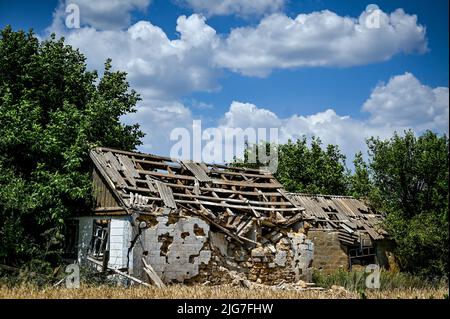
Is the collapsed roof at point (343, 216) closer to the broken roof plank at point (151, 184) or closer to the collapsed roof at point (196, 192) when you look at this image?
the collapsed roof at point (196, 192)

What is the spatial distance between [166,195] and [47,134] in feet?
16.0

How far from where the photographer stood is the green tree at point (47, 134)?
16.8 meters

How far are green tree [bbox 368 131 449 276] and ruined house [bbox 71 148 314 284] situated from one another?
5.68m

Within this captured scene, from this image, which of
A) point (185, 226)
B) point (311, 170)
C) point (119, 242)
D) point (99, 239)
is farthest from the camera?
point (311, 170)

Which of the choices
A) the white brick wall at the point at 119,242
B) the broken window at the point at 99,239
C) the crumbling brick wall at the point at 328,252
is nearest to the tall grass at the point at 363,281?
the crumbling brick wall at the point at 328,252

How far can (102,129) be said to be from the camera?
22.2 meters

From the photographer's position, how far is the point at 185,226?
17.3 m

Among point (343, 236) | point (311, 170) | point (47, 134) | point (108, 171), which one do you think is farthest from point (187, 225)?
point (311, 170)

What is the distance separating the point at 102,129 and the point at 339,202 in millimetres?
12454

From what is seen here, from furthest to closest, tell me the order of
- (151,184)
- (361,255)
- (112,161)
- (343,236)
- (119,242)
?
(361,255)
(343,236)
(112,161)
(151,184)
(119,242)

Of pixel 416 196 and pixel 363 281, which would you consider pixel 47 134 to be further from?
pixel 416 196

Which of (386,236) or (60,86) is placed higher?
(60,86)
